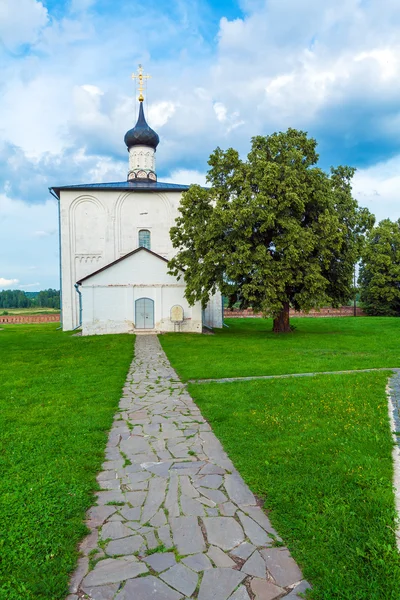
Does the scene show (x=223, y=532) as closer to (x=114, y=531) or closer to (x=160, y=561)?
(x=160, y=561)

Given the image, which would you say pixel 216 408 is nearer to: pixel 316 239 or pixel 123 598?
pixel 123 598

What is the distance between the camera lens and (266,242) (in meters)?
19.4

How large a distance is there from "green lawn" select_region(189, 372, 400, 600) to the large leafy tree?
10291mm

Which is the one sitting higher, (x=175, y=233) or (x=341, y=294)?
(x=175, y=233)

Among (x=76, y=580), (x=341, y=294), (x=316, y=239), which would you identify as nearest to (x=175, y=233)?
(x=316, y=239)

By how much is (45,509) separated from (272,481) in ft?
6.95

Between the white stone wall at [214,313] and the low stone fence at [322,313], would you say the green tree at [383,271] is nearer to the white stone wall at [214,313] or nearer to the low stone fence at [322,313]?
the low stone fence at [322,313]

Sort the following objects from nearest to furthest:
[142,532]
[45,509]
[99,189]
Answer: [142,532] → [45,509] → [99,189]

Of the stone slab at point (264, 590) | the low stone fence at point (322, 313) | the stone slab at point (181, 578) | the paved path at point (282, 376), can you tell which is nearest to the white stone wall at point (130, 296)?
the paved path at point (282, 376)

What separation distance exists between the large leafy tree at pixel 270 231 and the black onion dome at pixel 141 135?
15.8 meters

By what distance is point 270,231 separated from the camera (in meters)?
19.1

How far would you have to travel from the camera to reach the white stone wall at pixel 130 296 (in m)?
22.3

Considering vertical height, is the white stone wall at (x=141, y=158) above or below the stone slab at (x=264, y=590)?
above

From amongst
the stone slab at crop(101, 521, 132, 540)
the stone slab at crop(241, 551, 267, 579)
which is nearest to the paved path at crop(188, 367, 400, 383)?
the stone slab at crop(101, 521, 132, 540)
